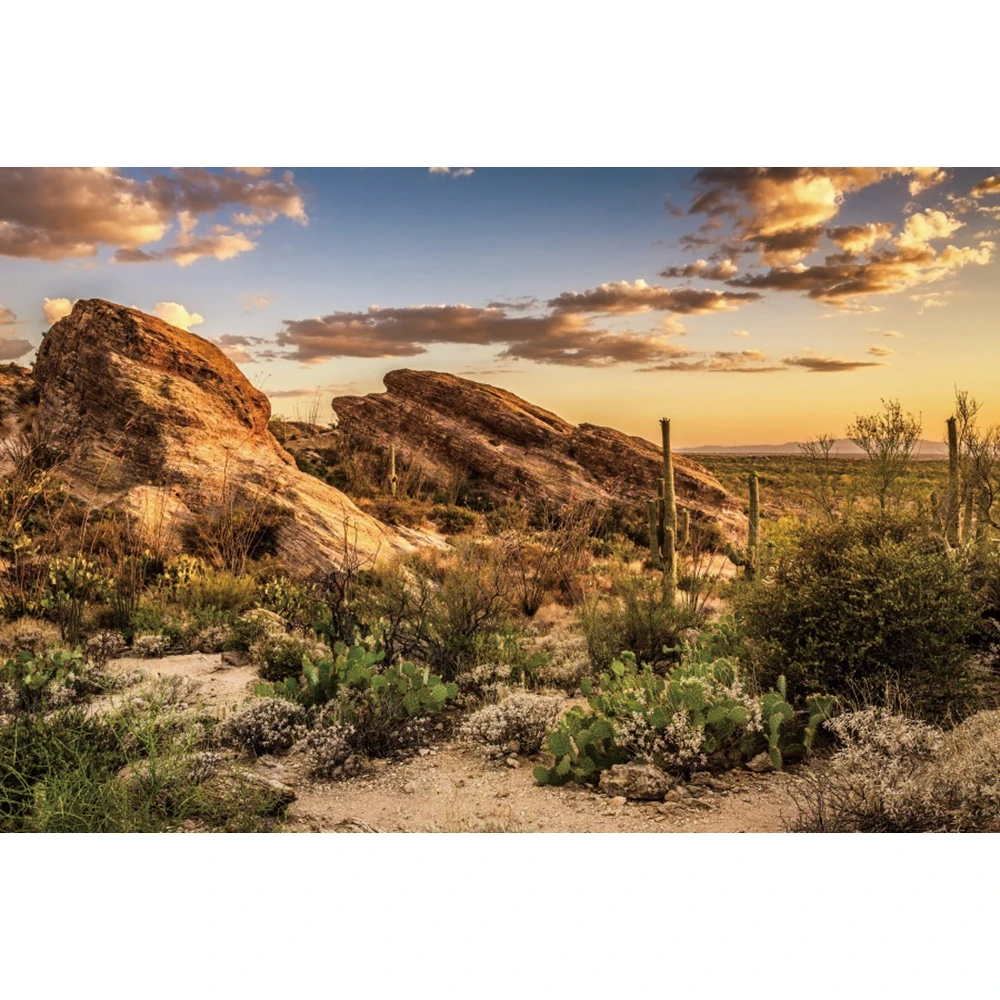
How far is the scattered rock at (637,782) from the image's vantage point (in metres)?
4.19

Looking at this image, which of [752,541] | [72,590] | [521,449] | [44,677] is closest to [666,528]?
[752,541]

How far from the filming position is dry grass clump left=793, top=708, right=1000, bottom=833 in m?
3.80

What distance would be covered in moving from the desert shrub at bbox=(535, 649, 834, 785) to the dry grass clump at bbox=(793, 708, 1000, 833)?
0.80ft

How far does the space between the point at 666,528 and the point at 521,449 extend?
114 inches

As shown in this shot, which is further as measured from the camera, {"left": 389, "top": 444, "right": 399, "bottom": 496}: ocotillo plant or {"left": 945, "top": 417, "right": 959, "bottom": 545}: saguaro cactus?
{"left": 389, "top": 444, "right": 399, "bottom": 496}: ocotillo plant

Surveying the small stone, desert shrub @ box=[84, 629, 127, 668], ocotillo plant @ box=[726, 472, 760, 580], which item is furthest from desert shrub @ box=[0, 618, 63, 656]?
ocotillo plant @ box=[726, 472, 760, 580]

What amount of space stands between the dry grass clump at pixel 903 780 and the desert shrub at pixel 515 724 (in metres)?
1.45

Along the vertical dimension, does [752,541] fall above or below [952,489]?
below

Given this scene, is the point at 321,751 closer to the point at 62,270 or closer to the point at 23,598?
the point at 23,598

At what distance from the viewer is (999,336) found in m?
5.25

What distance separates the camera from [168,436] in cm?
934

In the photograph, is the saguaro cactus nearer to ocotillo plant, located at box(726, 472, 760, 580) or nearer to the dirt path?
ocotillo plant, located at box(726, 472, 760, 580)

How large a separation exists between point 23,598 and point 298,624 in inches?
82.8

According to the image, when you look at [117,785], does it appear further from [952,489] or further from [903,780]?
[952,489]
